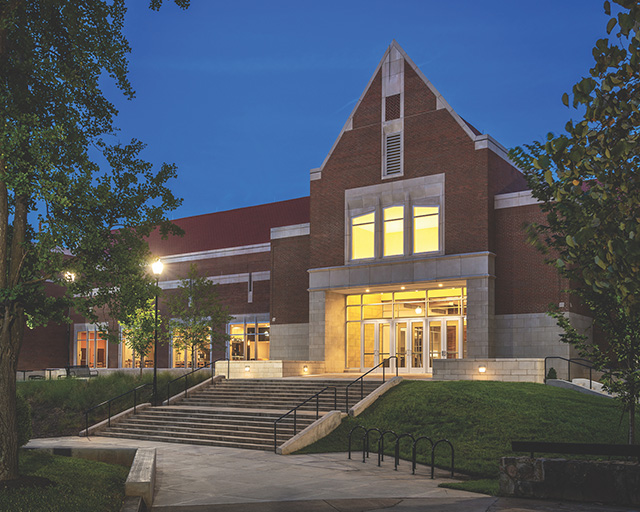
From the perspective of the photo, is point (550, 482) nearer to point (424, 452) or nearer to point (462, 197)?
point (424, 452)

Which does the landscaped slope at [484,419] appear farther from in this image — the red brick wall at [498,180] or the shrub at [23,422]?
the red brick wall at [498,180]

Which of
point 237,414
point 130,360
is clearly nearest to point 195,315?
point 130,360

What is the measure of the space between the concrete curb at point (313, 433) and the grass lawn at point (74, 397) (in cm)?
1022

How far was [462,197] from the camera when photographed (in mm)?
32062

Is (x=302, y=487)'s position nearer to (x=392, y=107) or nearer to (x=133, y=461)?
(x=133, y=461)

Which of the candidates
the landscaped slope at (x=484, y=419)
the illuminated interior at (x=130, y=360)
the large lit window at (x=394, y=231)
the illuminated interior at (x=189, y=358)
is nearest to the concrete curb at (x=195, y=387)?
the landscaped slope at (x=484, y=419)

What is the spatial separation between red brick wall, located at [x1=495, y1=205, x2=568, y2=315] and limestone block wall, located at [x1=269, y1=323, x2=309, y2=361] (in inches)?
435

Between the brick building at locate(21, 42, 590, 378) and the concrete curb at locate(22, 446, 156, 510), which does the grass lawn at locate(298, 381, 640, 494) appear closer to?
the brick building at locate(21, 42, 590, 378)

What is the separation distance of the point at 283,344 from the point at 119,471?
23.8 m

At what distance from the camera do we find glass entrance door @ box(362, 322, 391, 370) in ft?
115

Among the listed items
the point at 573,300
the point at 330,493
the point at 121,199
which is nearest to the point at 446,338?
the point at 573,300

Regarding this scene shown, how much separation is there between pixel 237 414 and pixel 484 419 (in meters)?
8.97

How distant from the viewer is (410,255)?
33188 mm

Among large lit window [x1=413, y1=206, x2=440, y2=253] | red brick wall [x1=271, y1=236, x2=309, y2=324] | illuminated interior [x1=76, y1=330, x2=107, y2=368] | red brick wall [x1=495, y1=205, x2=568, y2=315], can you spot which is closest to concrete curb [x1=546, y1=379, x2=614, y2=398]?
red brick wall [x1=495, y1=205, x2=568, y2=315]
